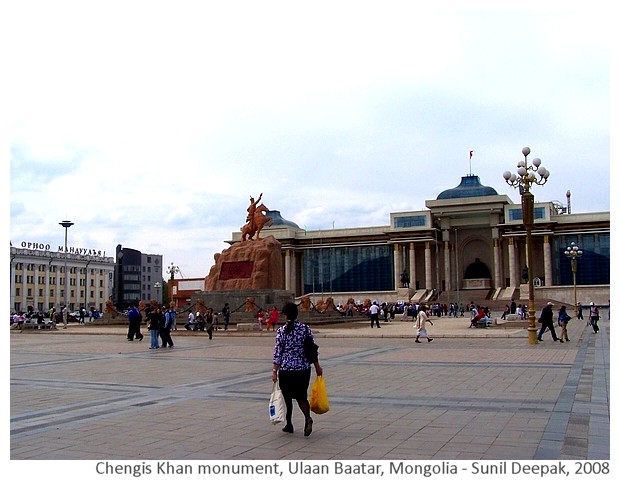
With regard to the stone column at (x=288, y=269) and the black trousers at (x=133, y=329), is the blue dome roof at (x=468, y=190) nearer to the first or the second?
the stone column at (x=288, y=269)

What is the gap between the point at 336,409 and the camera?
9.52 m

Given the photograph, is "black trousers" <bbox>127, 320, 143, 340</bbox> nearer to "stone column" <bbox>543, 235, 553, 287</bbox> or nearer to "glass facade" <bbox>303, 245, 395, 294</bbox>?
"glass facade" <bbox>303, 245, 395, 294</bbox>

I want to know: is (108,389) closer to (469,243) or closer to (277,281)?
(277,281)

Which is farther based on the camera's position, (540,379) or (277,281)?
(277,281)

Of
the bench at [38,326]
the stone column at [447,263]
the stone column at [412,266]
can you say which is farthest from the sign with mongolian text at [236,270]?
the stone column at [447,263]

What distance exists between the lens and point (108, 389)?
1198cm

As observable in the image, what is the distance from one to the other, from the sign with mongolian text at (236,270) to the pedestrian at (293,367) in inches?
1373

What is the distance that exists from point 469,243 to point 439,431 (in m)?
83.4

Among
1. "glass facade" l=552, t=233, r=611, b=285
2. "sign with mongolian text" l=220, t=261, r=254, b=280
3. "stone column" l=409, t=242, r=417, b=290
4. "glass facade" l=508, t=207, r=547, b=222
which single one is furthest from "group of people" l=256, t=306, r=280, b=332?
"glass facade" l=552, t=233, r=611, b=285

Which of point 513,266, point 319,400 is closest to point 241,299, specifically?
point 319,400

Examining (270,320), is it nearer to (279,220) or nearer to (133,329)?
(133,329)

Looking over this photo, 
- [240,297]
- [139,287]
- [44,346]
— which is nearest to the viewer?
[44,346]

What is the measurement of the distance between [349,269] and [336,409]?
265 ft
